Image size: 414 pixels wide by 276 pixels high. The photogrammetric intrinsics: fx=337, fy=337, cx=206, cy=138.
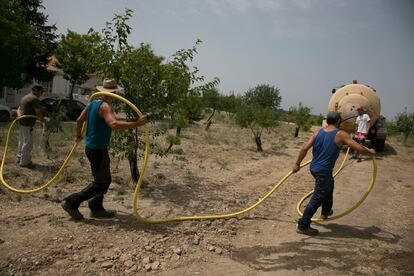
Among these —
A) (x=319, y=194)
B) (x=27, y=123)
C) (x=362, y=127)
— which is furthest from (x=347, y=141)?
(x=362, y=127)

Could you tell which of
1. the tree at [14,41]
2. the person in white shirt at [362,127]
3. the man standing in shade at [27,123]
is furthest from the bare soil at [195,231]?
the tree at [14,41]

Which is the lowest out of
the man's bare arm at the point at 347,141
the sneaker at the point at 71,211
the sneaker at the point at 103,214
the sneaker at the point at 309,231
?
the sneaker at the point at 103,214

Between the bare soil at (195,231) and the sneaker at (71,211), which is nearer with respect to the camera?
the bare soil at (195,231)

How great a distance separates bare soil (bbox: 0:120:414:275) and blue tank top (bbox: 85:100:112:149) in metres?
1.14

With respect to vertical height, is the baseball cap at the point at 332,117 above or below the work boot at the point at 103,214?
above

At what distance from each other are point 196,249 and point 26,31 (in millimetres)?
16768

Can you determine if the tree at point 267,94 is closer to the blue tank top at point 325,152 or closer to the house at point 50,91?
the house at point 50,91

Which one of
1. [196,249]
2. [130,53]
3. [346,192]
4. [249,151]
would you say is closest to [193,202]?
[196,249]

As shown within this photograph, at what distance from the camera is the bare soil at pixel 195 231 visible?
395 cm

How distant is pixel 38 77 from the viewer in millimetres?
27672

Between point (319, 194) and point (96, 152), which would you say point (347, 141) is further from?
point (96, 152)

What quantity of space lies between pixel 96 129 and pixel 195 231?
2.05 meters

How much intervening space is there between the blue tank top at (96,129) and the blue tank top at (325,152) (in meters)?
3.11

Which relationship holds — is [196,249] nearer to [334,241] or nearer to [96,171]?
[96,171]
